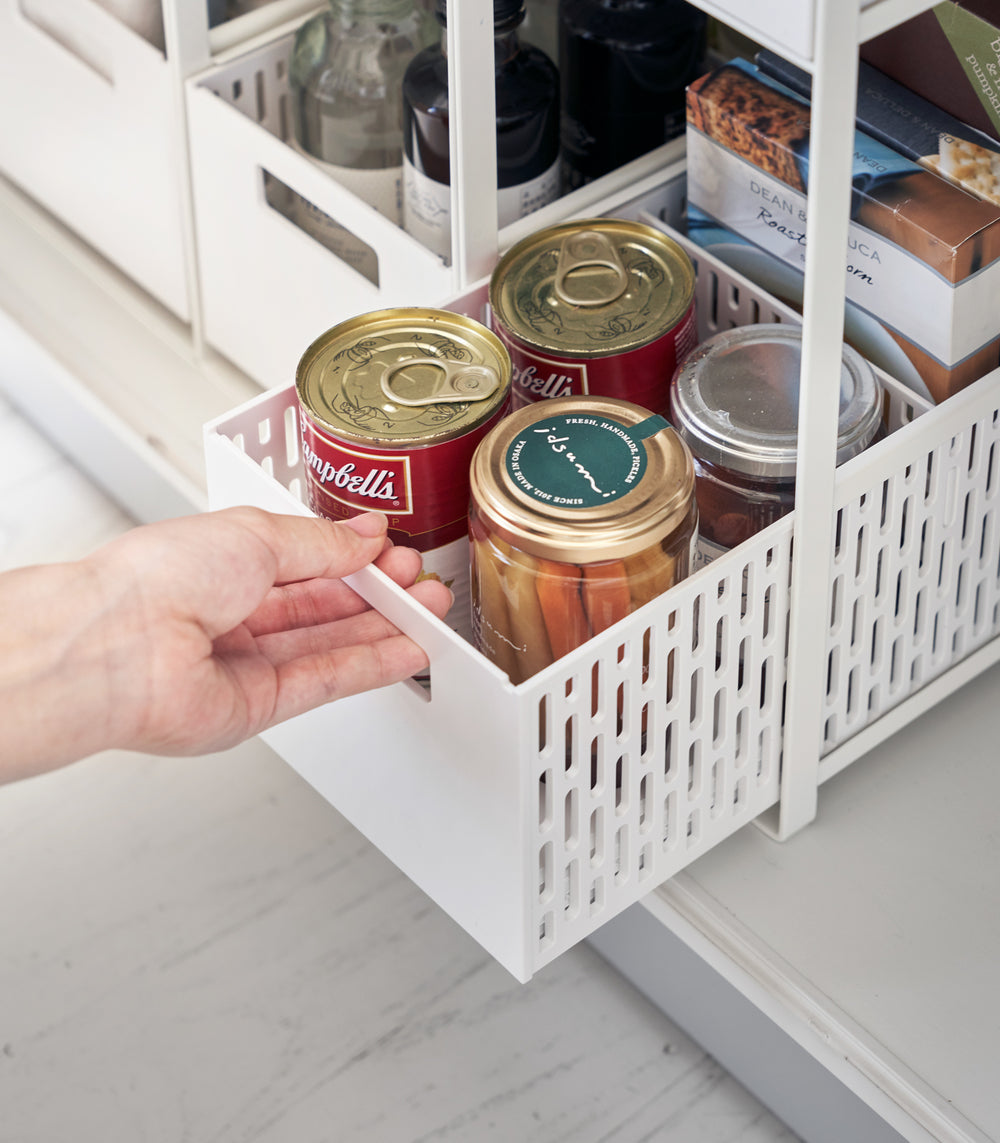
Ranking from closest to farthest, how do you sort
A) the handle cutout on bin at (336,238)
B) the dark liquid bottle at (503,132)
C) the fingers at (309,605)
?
the fingers at (309,605)
the dark liquid bottle at (503,132)
the handle cutout on bin at (336,238)

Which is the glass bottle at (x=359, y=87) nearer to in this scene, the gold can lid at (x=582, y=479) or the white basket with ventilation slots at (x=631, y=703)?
the white basket with ventilation slots at (x=631, y=703)

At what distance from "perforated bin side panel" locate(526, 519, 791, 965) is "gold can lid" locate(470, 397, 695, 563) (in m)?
0.04

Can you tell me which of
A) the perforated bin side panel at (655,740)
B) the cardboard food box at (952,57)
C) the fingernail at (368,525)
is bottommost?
the perforated bin side panel at (655,740)

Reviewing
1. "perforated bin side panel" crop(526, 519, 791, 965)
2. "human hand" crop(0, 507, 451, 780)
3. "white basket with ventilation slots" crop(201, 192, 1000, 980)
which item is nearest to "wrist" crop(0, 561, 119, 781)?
"human hand" crop(0, 507, 451, 780)

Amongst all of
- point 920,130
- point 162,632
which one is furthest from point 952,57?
point 162,632

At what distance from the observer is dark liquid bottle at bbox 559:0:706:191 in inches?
41.1

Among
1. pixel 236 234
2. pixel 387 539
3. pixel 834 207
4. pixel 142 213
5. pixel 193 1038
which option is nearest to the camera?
pixel 834 207

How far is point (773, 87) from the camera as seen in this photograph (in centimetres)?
95

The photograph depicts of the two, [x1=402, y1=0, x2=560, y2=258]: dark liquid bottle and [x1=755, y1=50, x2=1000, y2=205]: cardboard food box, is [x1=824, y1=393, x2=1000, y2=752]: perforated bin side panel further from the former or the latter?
[x1=402, y1=0, x2=560, y2=258]: dark liquid bottle

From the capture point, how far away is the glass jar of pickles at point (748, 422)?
831 mm

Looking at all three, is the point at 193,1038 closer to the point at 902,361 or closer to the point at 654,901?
the point at 654,901

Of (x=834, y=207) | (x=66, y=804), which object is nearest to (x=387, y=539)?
(x=834, y=207)

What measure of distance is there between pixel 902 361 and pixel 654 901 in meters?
0.37

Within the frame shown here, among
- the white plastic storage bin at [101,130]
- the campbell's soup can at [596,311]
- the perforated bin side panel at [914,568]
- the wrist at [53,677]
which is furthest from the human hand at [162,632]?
the white plastic storage bin at [101,130]
